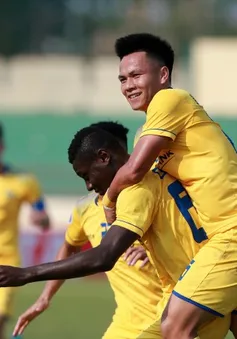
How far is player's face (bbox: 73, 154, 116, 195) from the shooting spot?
6418mm

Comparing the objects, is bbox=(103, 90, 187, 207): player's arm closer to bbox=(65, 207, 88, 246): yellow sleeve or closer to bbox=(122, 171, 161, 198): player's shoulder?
bbox=(122, 171, 161, 198): player's shoulder

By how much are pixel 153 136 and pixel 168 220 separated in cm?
52

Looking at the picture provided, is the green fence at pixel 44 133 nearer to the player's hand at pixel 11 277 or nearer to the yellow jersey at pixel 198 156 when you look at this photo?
the yellow jersey at pixel 198 156

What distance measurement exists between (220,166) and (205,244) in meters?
0.47

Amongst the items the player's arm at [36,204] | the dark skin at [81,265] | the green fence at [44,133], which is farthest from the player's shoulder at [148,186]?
the green fence at [44,133]

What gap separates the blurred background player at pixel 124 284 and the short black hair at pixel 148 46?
0.61 m

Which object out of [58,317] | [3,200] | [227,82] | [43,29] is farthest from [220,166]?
[43,29]

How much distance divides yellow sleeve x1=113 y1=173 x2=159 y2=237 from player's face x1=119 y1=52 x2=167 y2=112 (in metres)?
0.50

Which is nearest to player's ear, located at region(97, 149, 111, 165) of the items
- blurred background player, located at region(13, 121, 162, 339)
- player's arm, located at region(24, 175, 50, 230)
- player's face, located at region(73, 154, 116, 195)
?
player's face, located at region(73, 154, 116, 195)

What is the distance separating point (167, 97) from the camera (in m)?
6.05

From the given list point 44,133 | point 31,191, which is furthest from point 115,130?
point 44,133

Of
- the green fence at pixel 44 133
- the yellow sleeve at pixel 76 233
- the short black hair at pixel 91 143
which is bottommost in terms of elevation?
the green fence at pixel 44 133

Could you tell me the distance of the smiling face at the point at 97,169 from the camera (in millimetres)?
6414

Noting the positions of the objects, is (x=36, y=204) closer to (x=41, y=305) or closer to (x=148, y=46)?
(x=41, y=305)
